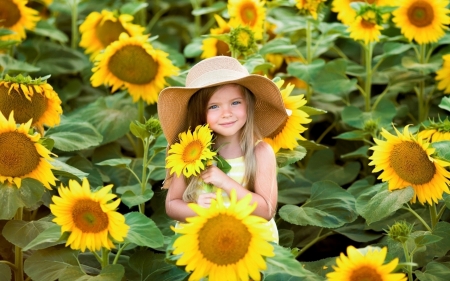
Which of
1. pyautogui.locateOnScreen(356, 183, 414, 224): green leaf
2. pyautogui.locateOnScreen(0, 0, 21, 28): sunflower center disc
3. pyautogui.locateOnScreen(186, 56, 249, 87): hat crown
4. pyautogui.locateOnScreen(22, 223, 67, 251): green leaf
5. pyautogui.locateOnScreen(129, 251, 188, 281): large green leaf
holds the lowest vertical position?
pyautogui.locateOnScreen(129, 251, 188, 281): large green leaf

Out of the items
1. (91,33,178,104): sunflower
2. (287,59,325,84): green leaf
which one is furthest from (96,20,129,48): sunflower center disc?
(287,59,325,84): green leaf

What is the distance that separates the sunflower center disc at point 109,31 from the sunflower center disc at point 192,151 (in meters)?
1.08

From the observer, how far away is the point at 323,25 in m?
2.92

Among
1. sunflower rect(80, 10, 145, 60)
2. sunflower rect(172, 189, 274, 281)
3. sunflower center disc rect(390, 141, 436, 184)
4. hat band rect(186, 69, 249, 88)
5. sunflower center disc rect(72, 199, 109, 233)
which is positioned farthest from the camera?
sunflower rect(80, 10, 145, 60)

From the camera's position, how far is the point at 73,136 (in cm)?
237

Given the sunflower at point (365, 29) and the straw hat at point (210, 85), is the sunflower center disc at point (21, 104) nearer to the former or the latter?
the straw hat at point (210, 85)

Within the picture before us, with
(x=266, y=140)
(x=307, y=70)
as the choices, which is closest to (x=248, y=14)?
(x=307, y=70)

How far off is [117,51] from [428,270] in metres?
1.12

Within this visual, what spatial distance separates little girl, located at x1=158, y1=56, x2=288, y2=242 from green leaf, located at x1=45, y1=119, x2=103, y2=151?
45cm

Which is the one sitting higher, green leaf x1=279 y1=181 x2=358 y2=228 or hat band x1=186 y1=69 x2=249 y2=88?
hat band x1=186 y1=69 x2=249 y2=88

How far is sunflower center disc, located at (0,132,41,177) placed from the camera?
6.44ft

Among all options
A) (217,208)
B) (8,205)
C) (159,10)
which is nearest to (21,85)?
(8,205)

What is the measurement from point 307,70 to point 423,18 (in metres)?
0.40

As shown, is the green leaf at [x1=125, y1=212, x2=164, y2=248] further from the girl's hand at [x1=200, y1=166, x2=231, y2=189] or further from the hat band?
the hat band
